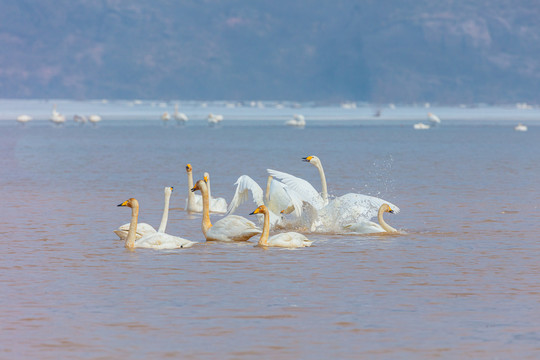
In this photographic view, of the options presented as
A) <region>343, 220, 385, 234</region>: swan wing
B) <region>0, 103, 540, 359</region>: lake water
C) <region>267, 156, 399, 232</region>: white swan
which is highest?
<region>267, 156, 399, 232</region>: white swan

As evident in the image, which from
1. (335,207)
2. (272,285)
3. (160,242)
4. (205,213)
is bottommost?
(272,285)

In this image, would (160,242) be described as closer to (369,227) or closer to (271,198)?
(271,198)

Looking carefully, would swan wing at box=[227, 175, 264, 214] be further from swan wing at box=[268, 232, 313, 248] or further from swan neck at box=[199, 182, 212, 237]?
swan wing at box=[268, 232, 313, 248]

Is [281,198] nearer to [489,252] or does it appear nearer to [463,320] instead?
[489,252]

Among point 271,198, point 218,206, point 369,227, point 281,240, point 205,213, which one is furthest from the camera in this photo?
point 218,206

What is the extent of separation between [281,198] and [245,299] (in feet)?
22.3

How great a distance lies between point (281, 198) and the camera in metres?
20.3

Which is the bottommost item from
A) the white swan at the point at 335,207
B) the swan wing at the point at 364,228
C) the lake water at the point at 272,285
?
the lake water at the point at 272,285

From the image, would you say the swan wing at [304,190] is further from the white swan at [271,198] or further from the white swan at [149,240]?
the white swan at [149,240]

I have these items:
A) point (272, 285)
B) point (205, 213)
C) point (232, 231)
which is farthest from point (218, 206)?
point (272, 285)

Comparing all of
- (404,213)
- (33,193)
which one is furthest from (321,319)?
(33,193)

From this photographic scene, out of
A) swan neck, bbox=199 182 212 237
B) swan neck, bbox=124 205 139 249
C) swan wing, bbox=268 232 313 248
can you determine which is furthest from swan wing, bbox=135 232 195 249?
swan wing, bbox=268 232 313 248

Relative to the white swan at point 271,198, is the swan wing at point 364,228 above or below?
below

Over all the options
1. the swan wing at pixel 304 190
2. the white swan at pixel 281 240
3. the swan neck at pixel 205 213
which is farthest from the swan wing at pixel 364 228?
the swan neck at pixel 205 213
